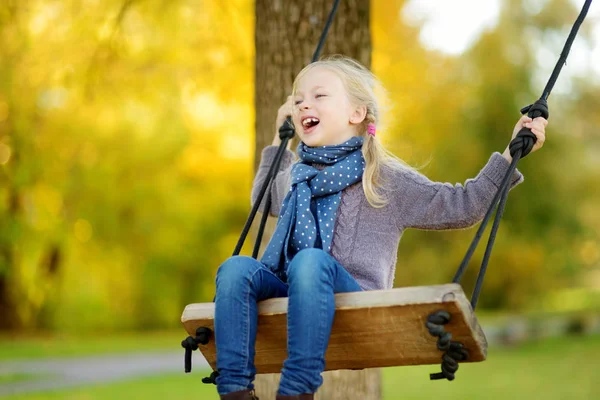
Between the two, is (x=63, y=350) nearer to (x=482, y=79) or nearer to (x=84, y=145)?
(x=84, y=145)

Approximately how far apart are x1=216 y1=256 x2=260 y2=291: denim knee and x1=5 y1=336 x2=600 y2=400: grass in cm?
615

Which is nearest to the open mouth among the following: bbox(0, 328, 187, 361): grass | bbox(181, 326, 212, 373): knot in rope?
bbox(181, 326, 212, 373): knot in rope

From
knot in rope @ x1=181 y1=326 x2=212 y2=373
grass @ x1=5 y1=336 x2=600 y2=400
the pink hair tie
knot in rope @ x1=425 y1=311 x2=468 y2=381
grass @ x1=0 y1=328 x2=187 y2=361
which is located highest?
grass @ x1=0 y1=328 x2=187 y2=361

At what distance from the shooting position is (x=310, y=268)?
2.37 metres

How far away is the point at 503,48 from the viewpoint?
542 inches

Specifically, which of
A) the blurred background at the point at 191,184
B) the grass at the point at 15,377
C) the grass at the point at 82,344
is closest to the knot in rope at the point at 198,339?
the blurred background at the point at 191,184

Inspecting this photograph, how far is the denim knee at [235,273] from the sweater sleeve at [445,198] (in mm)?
544

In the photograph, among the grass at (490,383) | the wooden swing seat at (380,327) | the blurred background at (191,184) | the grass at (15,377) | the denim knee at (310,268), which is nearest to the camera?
the wooden swing seat at (380,327)

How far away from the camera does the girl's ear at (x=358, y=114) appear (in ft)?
9.35

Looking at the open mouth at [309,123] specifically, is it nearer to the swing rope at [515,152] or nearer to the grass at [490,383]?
the swing rope at [515,152]

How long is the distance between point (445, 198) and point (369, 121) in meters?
0.39

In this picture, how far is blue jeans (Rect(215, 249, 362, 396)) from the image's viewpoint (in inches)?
90.4

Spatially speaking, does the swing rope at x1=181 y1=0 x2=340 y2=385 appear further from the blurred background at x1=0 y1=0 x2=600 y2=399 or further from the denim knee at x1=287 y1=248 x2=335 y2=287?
the blurred background at x1=0 y1=0 x2=600 y2=399

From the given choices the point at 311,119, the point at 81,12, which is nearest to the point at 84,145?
the point at 81,12
